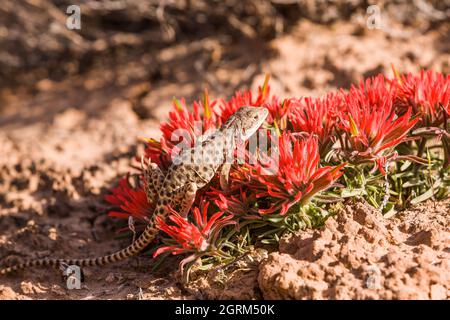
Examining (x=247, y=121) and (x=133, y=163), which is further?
(x=133, y=163)

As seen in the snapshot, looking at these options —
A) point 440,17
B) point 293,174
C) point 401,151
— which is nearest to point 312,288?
point 293,174

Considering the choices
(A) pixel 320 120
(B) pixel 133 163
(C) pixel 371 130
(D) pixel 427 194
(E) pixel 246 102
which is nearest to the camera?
(C) pixel 371 130

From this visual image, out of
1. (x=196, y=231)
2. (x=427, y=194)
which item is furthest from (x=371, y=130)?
(x=196, y=231)

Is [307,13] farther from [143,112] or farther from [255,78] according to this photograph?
[143,112]

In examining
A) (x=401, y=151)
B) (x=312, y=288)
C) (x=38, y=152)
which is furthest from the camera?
(x=38, y=152)

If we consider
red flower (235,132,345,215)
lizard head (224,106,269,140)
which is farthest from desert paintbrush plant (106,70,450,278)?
lizard head (224,106,269,140)

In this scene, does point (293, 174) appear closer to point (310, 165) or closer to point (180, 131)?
point (310, 165)

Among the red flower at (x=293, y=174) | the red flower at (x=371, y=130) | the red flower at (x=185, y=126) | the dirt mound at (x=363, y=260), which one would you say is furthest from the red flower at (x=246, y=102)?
the dirt mound at (x=363, y=260)
